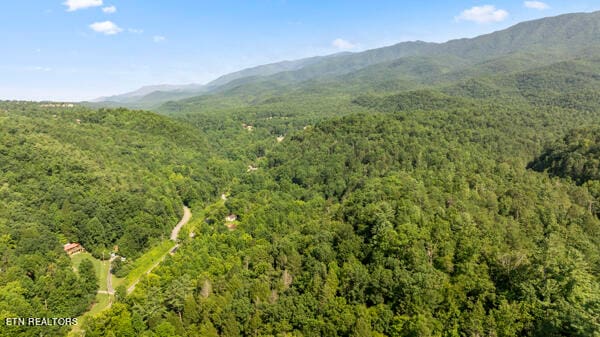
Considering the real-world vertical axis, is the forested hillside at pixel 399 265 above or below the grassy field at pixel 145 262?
above

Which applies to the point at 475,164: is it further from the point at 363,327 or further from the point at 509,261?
the point at 363,327

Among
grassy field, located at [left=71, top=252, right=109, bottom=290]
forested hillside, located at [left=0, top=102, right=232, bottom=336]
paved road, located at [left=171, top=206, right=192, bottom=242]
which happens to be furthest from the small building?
paved road, located at [left=171, top=206, right=192, bottom=242]

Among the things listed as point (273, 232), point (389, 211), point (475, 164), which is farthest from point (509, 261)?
point (475, 164)

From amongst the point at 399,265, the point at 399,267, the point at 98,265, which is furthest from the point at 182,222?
the point at 399,267

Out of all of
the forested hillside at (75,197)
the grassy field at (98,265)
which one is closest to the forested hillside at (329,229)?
the forested hillside at (75,197)

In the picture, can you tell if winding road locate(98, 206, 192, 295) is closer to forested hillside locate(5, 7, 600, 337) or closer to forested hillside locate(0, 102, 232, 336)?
forested hillside locate(0, 102, 232, 336)

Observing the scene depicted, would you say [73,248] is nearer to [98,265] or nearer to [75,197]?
[98,265]

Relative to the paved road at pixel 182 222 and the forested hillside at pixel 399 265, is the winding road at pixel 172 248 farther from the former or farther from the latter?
the forested hillside at pixel 399 265

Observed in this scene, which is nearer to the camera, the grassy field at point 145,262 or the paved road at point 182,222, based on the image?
the grassy field at point 145,262
